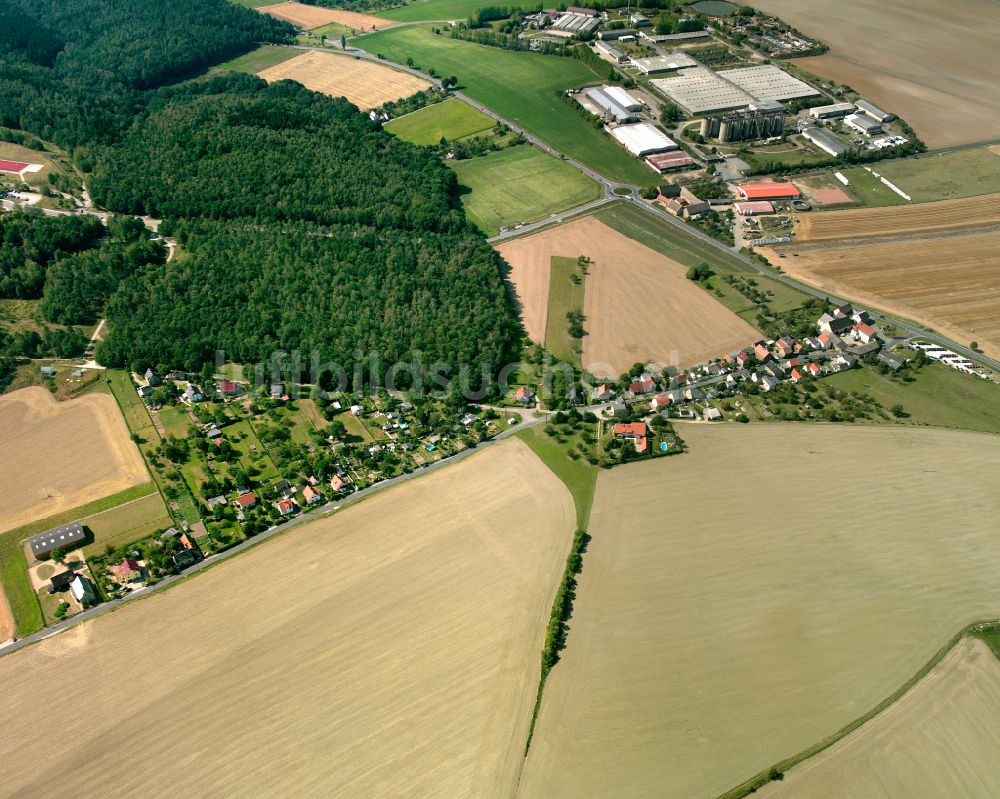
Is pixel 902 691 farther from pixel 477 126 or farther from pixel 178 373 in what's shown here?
pixel 477 126

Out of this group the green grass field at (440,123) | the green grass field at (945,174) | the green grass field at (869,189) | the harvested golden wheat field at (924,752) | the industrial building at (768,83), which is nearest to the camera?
the harvested golden wheat field at (924,752)

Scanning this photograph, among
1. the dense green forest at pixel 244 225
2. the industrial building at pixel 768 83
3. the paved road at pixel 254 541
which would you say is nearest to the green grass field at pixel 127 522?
the paved road at pixel 254 541

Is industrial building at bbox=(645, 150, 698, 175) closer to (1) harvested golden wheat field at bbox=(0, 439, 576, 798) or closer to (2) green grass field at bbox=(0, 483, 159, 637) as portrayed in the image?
(1) harvested golden wheat field at bbox=(0, 439, 576, 798)

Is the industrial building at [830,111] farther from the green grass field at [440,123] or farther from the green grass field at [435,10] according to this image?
the green grass field at [435,10]

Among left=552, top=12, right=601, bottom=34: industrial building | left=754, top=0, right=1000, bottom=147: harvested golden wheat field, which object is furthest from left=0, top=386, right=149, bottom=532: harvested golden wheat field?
left=754, top=0, right=1000, bottom=147: harvested golden wheat field

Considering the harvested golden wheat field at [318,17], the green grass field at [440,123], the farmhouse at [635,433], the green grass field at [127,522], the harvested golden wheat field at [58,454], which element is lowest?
the green grass field at [127,522]

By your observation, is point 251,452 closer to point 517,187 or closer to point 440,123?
point 517,187
